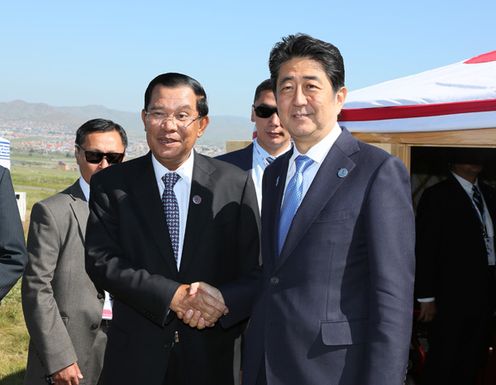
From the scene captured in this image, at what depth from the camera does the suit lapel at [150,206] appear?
2.85m

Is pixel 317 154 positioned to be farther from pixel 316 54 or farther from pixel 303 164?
pixel 316 54

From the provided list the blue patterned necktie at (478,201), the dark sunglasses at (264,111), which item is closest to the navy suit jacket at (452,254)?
the blue patterned necktie at (478,201)

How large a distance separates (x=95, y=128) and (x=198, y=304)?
5.88 feet

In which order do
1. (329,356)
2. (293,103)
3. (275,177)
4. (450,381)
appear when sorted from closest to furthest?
(329,356), (293,103), (275,177), (450,381)

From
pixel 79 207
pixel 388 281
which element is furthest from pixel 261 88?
pixel 388 281

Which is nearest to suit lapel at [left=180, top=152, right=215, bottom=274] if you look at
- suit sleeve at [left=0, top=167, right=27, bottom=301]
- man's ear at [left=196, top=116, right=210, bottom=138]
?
man's ear at [left=196, top=116, right=210, bottom=138]

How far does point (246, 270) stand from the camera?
2.96m

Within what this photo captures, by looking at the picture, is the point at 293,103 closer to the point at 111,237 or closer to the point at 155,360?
the point at 111,237

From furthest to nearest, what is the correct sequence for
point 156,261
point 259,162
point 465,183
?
point 465,183 < point 259,162 < point 156,261

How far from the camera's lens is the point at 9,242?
311 centimetres

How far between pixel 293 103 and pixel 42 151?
16919cm

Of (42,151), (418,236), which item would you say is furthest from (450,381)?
(42,151)

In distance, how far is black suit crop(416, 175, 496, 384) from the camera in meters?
5.53

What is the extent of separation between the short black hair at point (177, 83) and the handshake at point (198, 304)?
2.83 feet
